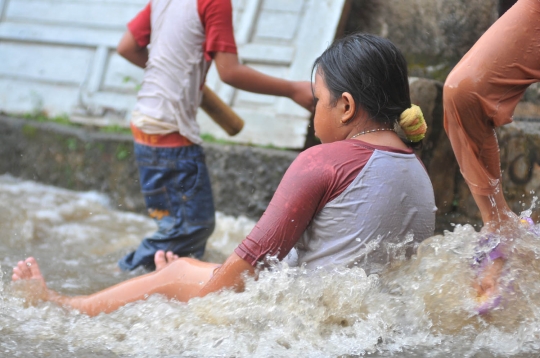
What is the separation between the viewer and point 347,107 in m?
2.15

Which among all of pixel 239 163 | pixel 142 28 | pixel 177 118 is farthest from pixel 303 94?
Answer: pixel 239 163

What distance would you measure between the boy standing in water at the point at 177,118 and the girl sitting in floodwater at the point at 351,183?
0.98 meters

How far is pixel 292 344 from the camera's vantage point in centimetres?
199

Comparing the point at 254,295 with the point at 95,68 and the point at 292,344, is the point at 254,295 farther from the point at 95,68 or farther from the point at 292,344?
the point at 95,68

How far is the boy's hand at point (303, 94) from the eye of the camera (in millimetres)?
2947

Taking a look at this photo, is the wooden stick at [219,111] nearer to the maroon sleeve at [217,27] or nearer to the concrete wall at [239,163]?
the maroon sleeve at [217,27]

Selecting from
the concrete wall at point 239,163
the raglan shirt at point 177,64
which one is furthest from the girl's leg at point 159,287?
the concrete wall at point 239,163

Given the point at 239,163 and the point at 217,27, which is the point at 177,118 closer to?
the point at 217,27

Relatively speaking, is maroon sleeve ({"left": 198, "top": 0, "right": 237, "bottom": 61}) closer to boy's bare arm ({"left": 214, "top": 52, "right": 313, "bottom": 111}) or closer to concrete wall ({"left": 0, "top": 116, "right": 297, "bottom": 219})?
boy's bare arm ({"left": 214, "top": 52, "right": 313, "bottom": 111})

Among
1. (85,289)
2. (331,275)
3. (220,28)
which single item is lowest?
(85,289)

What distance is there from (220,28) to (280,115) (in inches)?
55.4

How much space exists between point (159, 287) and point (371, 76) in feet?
3.23

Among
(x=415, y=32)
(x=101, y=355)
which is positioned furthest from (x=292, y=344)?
(x=415, y=32)

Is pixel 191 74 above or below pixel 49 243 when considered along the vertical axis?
above
